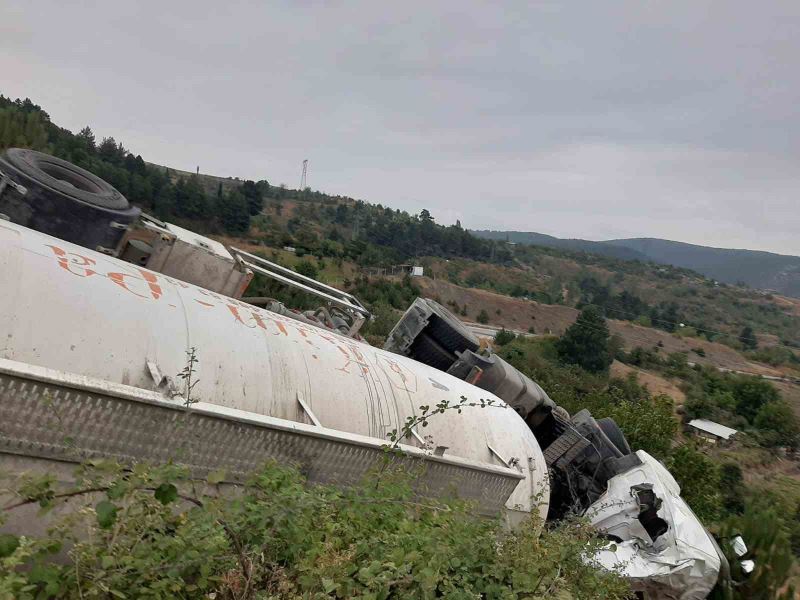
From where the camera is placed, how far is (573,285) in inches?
3477

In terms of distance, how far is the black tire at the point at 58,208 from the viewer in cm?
454

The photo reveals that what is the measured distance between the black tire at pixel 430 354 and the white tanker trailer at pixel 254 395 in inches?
0.7

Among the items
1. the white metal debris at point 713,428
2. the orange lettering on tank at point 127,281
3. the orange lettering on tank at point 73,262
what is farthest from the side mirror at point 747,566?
the white metal debris at point 713,428

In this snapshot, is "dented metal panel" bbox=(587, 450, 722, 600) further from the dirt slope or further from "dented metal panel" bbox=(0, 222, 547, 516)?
the dirt slope

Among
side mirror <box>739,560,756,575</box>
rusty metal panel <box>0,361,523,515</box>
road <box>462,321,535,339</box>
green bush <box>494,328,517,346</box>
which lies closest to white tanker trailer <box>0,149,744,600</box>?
rusty metal panel <box>0,361,523,515</box>

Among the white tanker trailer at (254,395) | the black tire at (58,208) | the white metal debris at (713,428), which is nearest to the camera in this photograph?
the white tanker trailer at (254,395)

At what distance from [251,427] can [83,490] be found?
1.19 metres

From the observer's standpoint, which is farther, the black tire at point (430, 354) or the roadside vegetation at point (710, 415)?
the roadside vegetation at point (710, 415)

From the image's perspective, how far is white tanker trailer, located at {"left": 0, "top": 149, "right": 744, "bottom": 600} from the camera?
3.01 metres

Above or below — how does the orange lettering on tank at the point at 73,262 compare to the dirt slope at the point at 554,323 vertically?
above

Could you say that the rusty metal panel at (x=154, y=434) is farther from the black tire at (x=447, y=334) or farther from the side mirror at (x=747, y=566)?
the side mirror at (x=747, y=566)

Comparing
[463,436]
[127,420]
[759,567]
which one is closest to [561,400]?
[759,567]

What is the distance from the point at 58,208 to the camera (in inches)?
184

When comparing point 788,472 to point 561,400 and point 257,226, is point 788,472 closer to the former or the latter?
point 561,400
